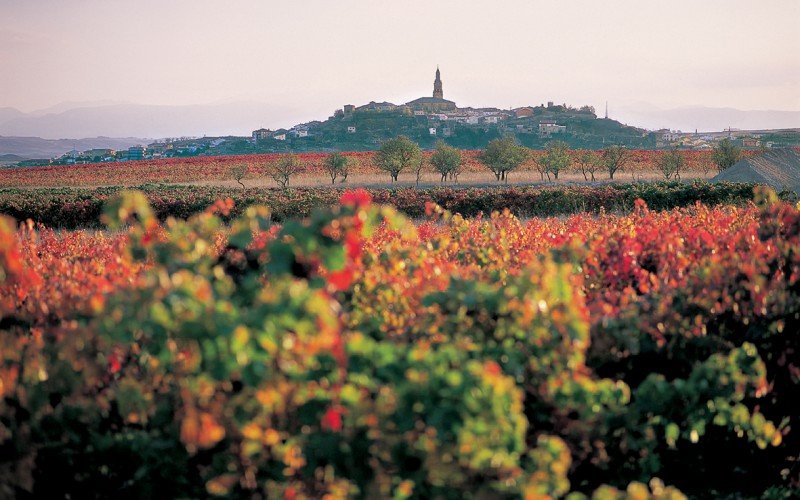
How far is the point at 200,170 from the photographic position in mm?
57875

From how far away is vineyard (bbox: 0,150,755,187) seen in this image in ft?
172

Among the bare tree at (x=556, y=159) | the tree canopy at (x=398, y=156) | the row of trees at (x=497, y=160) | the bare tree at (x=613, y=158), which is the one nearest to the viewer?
the bare tree at (x=556, y=159)

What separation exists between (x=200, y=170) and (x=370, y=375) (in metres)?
58.1

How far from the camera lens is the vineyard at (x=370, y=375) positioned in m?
2.56

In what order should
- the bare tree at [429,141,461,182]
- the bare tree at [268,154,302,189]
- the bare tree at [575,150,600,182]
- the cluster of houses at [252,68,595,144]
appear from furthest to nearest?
1. the cluster of houses at [252,68,595,144]
2. the bare tree at [575,150,600,182]
3. the bare tree at [429,141,461,182]
4. the bare tree at [268,154,302,189]

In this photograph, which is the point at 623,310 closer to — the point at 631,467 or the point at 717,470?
the point at 631,467

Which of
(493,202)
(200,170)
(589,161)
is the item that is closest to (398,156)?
(589,161)

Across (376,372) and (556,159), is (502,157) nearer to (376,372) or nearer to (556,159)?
(556,159)

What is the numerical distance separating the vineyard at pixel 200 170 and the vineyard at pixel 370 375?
47.5m

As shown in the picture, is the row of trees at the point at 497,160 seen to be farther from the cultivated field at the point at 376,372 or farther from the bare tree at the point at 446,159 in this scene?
the cultivated field at the point at 376,372

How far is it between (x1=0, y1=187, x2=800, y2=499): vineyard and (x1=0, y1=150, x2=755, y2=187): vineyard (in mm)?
47533

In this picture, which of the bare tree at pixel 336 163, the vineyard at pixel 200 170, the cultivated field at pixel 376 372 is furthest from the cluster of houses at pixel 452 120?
the cultivated field at pixel 376 372

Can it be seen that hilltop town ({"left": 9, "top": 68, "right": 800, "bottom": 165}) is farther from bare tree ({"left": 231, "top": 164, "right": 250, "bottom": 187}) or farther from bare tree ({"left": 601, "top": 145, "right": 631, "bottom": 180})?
bare tree ({"left": 601, "top": 145, "right": 631, "bottom": 180})

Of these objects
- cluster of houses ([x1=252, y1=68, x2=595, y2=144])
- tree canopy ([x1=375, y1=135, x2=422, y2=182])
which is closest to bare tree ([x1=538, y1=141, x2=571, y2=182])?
tree canopy ([x1=375, y1=135, x2=422, y2=182])
